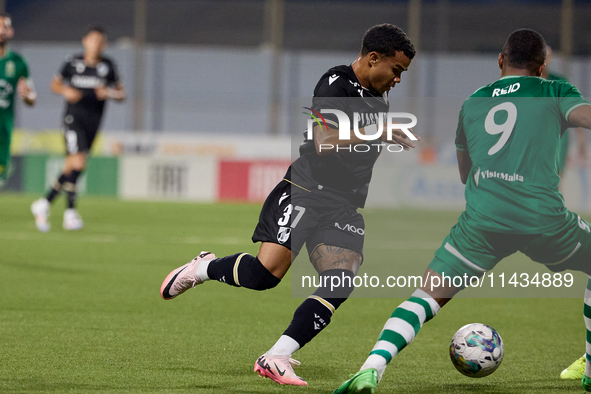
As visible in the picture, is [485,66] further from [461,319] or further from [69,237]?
[461,319]

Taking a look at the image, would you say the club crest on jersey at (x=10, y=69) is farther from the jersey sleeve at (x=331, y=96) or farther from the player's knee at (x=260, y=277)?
the jersey sleeve at (x=331, y=96)

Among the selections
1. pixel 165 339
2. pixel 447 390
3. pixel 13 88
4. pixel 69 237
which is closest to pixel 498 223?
pixel 447 390

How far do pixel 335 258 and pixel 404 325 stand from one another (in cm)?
71

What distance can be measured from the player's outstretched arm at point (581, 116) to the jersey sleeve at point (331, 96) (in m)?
1.15

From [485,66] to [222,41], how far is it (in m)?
10.5

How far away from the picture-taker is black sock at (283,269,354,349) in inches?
167

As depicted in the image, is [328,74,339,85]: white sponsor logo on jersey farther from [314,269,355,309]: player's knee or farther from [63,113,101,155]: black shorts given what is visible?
[63,113,101,155]: black shorts

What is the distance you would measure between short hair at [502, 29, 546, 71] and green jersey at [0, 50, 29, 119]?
6498 millimetres

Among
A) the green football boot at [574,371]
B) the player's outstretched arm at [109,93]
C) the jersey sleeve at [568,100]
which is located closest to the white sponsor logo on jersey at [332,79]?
the jersey sleeve at [568,100]

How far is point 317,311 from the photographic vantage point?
14.1ft

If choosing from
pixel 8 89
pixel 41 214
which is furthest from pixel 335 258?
pixel 41 214

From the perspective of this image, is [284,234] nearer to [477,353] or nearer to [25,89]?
[477,353]

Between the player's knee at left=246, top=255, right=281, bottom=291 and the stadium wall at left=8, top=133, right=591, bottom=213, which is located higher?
the player's knee at left=246, top=255, right=281, bottom=291

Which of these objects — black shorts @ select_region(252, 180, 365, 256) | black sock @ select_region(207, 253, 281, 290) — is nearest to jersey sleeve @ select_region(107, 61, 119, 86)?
black sock @ select_region(207, 253, 281, 290)
